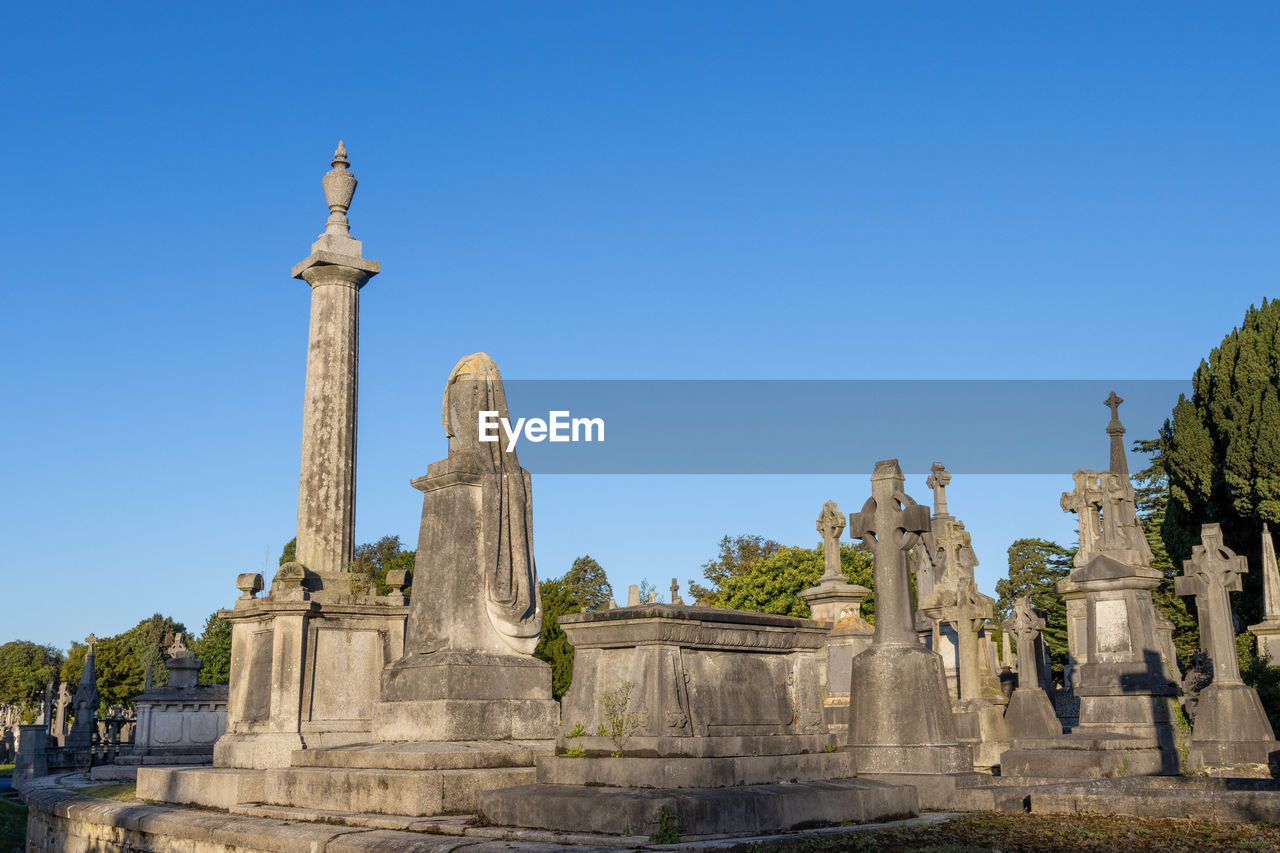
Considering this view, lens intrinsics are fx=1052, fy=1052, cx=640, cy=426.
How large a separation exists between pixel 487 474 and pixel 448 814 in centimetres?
359

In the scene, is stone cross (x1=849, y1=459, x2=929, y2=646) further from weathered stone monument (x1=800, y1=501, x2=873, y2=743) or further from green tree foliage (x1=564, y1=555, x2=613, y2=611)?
green tree foliage (x1=564, y1=555, x2=613, y2=611)

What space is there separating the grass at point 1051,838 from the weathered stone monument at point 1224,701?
19.8 ft

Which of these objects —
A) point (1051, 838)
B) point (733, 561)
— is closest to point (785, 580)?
point (733, 561)

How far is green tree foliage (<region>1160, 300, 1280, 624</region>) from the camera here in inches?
1177

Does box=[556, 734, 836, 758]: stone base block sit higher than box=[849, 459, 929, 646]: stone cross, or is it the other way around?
box=[849, 459, 929, 646]: stone cross

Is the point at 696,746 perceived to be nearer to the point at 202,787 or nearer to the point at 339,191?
the point at 202,787

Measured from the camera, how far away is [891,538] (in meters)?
10.3

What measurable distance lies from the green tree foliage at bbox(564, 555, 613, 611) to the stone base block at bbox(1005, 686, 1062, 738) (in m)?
46.7

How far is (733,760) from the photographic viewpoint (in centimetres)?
791

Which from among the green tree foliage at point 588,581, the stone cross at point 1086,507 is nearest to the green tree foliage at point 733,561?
the green tree foliage at point 588,581

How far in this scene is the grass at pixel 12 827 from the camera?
17.0 metres

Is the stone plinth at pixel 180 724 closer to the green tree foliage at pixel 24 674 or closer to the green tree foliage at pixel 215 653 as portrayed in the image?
the green tree foliage at pixel 215 653

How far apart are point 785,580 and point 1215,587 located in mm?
40398

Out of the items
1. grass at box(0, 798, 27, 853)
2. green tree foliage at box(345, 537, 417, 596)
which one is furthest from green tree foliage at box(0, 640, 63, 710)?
grass at box(0, 798, 27, 853)
